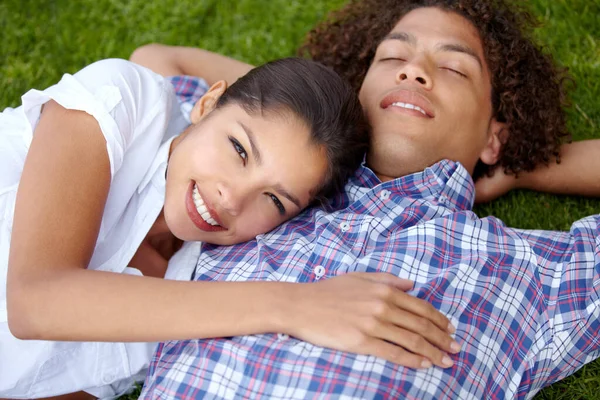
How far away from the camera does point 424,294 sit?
7.71 feet

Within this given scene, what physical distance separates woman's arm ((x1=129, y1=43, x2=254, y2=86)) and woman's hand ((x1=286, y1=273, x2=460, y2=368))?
1.85 metres

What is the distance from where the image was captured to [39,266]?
2178mm

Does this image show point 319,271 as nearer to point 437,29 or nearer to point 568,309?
point 568,309

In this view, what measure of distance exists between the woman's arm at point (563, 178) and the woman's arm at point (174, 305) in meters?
1.37

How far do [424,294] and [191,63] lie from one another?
6.88 feet

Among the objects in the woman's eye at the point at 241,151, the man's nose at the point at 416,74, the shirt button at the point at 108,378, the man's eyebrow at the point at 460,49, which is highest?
the man's eyebrow at the point at 460,49

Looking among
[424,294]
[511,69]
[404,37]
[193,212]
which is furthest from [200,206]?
[511,69]

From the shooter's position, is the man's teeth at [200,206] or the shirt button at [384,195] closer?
the man's teeth at [200,206]

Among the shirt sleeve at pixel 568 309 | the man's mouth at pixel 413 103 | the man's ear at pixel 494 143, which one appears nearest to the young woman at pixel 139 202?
the man's mouth at pixel 413 103

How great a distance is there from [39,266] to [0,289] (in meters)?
0.45

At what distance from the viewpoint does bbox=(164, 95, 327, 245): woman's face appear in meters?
2.48

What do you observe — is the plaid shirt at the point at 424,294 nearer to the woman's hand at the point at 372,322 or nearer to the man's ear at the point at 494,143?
the woman's hand at the point at 372,322

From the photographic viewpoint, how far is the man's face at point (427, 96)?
2.92 m

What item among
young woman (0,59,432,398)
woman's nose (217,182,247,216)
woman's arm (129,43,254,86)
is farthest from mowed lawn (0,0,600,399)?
woman's nose (217,182,247,216)
